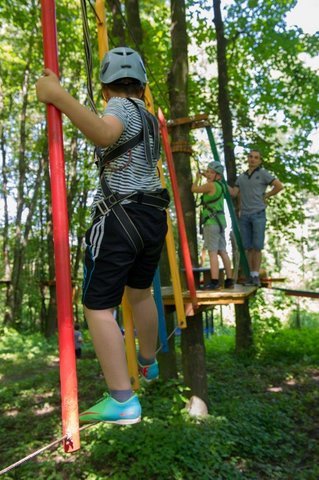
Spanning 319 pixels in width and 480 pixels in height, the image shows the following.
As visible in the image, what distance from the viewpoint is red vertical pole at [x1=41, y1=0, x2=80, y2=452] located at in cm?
Result: 162

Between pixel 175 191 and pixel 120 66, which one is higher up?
pixel 120 66

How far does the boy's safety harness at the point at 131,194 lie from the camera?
196 centimetres

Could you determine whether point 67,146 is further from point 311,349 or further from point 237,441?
point 237,441

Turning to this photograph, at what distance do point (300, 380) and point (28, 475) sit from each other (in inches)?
202

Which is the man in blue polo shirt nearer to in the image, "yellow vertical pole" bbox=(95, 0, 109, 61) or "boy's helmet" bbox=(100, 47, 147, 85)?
"yellow vertical pole" bbox=(95, 0, 109, 61)

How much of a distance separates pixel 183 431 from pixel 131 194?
3.99 m

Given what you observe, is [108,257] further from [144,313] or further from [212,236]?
[212,236]

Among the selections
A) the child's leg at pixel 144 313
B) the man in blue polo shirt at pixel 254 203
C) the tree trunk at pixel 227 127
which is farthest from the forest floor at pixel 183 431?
the child's leg at pixel 144 313

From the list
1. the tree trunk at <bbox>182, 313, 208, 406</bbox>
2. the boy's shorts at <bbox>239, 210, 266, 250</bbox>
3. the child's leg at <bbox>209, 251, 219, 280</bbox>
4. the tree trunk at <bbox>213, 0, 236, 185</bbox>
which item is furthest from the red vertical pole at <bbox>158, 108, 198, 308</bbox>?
the tree trunk at <bbox>213, 0, 236, 185</bbox>

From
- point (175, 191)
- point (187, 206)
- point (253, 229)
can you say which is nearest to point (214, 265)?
point (187, 206)

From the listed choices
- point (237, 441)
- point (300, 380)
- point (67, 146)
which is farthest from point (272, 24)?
point (67, 146)

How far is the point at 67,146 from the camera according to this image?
18750 mm

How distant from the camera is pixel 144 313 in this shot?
92.5 inches

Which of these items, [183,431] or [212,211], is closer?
[212,211]
